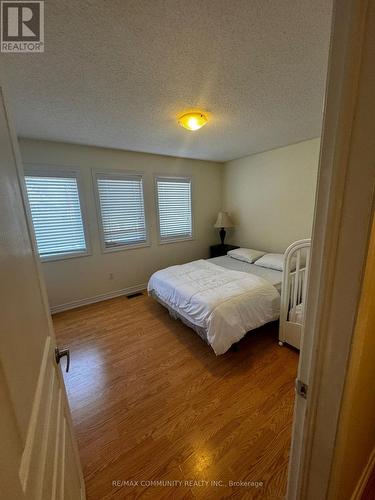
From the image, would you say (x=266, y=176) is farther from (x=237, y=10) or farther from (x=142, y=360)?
(x=142, y=360)

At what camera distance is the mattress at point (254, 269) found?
2597 mm

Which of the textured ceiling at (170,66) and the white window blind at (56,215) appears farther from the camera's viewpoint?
the white window blind at (56,215)

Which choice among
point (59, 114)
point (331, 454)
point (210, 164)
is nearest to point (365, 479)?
point (331, 454)

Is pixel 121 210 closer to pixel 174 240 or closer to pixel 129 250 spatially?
pixel 129 250

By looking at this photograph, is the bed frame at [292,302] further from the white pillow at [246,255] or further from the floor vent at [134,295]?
the floor vent at [134,295]

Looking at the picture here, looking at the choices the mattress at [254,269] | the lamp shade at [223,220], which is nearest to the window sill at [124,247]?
the mattress at [254,269]

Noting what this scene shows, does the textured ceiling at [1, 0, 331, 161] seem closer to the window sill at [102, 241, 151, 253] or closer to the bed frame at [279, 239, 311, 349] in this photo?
the bed frame at [279, 239, 311, 349]

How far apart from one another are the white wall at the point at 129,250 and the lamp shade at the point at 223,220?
13.3 inches

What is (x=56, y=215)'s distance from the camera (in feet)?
9.84

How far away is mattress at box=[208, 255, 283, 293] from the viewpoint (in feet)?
8.52

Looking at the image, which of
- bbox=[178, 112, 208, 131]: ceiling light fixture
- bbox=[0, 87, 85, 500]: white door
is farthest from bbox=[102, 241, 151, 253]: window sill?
bbox=[0, 87, 85, 500]: white door

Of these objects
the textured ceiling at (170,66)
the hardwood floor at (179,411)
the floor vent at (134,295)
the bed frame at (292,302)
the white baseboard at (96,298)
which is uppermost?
the textured ceiling at (170,66)

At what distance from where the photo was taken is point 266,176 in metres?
3.67

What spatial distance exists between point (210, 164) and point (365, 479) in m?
4.43
